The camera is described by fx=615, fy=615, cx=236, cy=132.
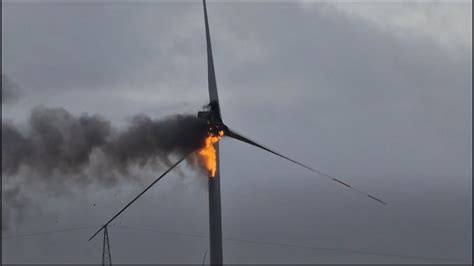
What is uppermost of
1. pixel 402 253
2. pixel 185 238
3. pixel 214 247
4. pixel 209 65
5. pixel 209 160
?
pixel 185 238

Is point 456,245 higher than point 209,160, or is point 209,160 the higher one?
point 456,245

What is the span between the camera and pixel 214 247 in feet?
124

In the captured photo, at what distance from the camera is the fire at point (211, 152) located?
38812mm

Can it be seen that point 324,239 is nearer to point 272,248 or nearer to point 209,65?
point 272,248

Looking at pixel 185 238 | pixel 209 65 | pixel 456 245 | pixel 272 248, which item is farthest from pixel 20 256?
pixel 209 65

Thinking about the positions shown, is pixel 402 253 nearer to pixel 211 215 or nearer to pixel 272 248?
pixel 272 248

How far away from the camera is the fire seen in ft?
127

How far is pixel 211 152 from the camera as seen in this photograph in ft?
128

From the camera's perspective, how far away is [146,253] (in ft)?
561

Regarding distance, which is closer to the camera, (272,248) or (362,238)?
(272,248)

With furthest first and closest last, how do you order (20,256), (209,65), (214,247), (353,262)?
(20,256) → (353,262) → (209,65) → (214,247)

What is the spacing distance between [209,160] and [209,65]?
732 cm

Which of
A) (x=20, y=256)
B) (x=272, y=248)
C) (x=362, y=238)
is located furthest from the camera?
(x=362, y=238)

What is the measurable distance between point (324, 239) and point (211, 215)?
159 metres
